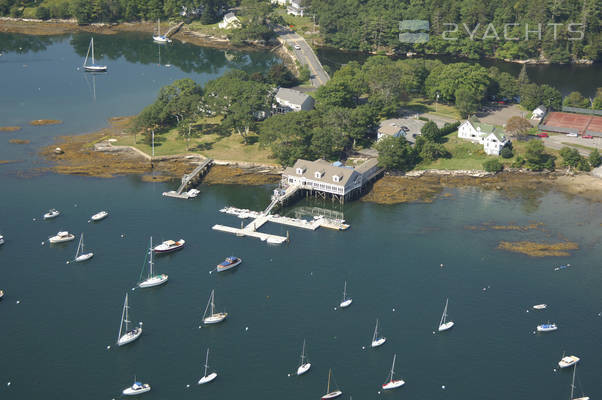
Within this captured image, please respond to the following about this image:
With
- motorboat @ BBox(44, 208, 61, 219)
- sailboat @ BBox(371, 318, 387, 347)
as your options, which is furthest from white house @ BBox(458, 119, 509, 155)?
motorboat @ BBox(44, 208, 61, 219)

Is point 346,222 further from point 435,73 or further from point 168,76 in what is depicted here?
point 168,76

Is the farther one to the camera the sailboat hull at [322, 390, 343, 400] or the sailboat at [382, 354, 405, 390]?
the sailboat at [382, 354, 405, 390]

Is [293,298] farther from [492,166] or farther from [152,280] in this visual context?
[492,166]

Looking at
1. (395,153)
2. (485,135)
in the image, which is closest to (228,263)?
(395,153)

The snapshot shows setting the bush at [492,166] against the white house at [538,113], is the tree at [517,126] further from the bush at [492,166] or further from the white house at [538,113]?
the white house at [538,113]

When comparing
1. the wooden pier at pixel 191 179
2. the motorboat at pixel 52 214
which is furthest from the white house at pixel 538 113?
the motorboat at pixel 52 214

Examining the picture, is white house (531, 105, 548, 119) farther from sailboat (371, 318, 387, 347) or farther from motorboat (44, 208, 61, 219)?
motorboat (44, 208, 61, 219)

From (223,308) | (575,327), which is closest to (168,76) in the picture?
(223,308)
